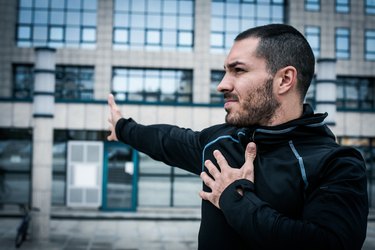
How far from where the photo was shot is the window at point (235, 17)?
2555cm

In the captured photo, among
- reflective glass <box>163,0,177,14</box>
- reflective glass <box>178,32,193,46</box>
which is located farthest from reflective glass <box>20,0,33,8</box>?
reflective glass <box>178,32,193,46</box>

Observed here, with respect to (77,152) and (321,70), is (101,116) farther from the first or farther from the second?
(321,70)

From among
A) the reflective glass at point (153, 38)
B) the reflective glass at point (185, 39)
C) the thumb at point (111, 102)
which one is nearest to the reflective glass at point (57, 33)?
the reflective glass at point (153, 38)

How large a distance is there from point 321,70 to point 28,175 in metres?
12.8

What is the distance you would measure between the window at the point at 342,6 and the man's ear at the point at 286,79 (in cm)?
2714

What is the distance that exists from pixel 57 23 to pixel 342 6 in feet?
60.2

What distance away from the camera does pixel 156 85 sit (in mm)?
24766

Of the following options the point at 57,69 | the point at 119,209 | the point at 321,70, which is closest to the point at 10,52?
the point at 57,69

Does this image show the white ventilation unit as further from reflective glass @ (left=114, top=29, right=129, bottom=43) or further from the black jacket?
the black jacket

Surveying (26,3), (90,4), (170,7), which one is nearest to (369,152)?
(170,7)

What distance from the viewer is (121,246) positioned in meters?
11.9

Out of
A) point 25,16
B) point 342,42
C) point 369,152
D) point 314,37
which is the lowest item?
point 369,152

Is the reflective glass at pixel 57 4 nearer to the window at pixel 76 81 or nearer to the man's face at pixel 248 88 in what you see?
the window at pixel 76 81

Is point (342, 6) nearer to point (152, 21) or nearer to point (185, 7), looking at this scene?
point (185, 7)
